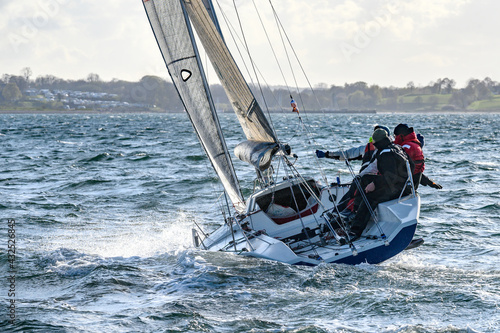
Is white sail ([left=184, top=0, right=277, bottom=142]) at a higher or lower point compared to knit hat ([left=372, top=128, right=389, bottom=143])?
higher

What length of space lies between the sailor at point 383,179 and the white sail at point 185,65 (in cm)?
208

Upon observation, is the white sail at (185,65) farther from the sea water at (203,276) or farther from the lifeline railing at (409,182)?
the lifeline railing at (409,182)

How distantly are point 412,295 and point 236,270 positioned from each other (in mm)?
1847

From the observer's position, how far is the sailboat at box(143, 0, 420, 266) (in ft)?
22.3

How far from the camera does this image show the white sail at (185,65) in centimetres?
777

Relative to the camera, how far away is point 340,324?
4820mm

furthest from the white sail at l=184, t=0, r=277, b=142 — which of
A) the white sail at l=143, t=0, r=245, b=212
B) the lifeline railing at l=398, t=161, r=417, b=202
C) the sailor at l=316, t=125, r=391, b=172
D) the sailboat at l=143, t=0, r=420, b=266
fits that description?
the lifeline railing at l=398, t=161, r=417, b=202

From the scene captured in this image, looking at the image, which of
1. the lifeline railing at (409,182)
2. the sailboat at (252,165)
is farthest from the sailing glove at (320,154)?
the lifeline railing at (409,182)

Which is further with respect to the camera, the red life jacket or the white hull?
the red life jacket

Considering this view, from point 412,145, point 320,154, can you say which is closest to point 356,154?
point 320,154

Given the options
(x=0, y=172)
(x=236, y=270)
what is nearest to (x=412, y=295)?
(x=236, y=270)

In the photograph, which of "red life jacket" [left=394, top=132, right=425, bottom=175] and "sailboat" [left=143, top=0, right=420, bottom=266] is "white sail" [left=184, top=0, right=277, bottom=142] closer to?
"sailboat" [left=143, top=0, right=420, bottom=266]

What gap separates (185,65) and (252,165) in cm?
162

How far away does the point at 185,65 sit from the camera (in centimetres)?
789
